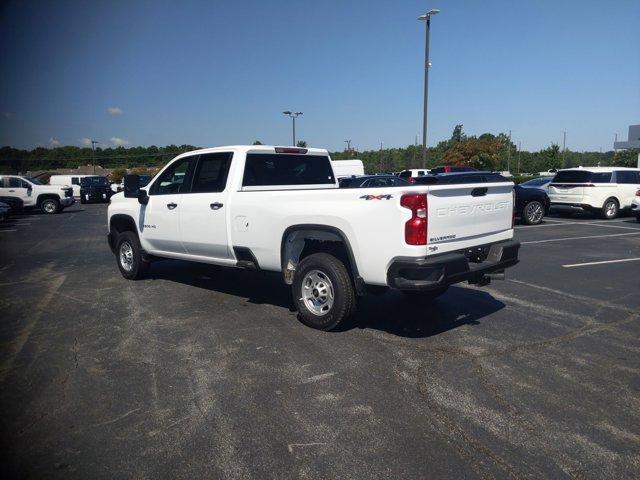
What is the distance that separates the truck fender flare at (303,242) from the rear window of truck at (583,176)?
14761 millimetres

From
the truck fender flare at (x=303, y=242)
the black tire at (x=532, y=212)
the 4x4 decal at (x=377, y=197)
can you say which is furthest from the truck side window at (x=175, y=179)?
the black tire at (x=532, y=212)

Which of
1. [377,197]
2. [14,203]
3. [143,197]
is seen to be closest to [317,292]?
[377,197]

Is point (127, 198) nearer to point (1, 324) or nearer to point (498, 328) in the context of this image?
point (1, 324)

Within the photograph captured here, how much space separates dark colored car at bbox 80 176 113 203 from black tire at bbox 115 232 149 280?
26384 mm

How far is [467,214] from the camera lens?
4.92 meters

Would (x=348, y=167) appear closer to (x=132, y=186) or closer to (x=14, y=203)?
(x=14, y=203)

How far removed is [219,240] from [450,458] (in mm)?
4162

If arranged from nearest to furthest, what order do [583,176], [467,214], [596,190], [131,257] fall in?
1. [467,214]
2. [131,257]
3. [596,190]
4. [583,176]

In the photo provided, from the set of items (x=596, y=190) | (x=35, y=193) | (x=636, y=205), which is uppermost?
(x=596, y=190)

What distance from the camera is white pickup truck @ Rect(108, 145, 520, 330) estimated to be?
14.7 ft

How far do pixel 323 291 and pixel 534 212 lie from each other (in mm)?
12781

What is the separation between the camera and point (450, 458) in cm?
288

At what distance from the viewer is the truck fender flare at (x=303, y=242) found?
488 centimetres

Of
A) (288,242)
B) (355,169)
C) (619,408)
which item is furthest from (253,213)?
(355,169)
